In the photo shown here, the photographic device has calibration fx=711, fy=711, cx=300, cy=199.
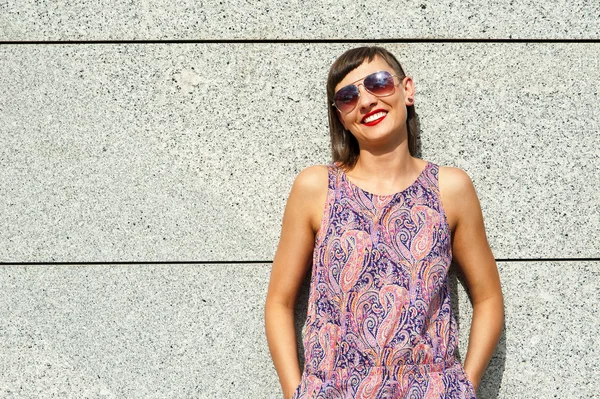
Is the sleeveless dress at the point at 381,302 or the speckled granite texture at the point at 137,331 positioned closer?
the sleeveless dress at the point at 381,302

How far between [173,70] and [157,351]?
49.4 inches

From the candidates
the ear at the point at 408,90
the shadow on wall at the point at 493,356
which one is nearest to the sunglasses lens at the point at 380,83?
the ear at the point at 408,90

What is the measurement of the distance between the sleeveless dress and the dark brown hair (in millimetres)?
185

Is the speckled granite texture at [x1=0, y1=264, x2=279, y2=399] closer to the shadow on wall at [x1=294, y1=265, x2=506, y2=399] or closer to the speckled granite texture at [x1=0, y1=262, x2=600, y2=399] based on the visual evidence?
the speckled granite texture at [x1=0, y1=262, x2=600, y2=399]

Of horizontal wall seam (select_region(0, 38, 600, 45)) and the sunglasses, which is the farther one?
horizontal wall seam (select_region(0, 38, 600, 45))

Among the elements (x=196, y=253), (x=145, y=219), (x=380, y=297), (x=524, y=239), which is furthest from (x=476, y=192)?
(x=145, y=219)

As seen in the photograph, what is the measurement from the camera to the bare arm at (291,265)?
9.48 ft

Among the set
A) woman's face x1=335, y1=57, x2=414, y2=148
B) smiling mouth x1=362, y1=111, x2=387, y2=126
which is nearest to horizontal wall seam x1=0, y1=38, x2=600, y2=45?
woman's face x1=335, y1=57, x2=414, y2=148

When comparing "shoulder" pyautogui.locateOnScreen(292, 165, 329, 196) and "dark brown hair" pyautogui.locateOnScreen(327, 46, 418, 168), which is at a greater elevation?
"dark brown hair" pyautogui.locateOnScreen(327, 46, 418, 168)

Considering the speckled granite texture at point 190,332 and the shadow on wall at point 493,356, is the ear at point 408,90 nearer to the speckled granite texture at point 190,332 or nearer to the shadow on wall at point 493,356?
the shadow on wall at point 493,356

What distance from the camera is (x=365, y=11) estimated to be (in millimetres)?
3158

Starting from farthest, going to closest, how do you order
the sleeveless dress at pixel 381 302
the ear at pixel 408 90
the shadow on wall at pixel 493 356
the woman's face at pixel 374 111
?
the shadow on wall at pixel 493 356 < the ear at pixel 408 90 < the woman's face at pixel 374 111 < the sleeveless dress at pixel 381 302

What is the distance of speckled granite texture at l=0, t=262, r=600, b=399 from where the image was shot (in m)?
3.18

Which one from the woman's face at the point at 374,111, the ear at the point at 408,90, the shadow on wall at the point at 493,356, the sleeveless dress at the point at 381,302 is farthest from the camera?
the shadow on wall at the point at 493,356
